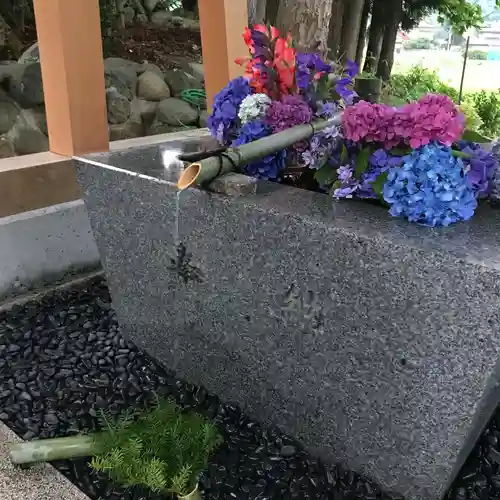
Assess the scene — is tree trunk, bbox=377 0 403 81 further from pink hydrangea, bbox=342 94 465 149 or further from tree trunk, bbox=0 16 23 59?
pink hydrangea, bbox=342 94 465 149

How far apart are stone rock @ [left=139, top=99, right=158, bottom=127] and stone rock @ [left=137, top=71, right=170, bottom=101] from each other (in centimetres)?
7

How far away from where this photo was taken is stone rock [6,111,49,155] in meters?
4.29

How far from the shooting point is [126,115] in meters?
4.74

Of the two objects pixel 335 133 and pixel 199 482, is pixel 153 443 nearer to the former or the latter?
pixel 199 482

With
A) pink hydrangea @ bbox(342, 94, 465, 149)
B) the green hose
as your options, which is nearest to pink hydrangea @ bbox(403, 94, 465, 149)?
pink hydrangea @ bbox(342, 94, 465, 149)

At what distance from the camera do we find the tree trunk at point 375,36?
7.73 meters

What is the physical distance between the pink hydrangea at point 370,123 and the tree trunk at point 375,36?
685 cm

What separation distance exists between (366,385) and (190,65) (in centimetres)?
471

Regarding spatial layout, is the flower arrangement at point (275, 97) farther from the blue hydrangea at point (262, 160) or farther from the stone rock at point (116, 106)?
the stone rock at point (116, 106)

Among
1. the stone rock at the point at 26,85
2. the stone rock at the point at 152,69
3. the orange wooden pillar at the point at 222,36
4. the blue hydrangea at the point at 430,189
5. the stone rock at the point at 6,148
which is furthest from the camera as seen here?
the stone rock at the point at 152,69

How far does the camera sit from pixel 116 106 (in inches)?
182

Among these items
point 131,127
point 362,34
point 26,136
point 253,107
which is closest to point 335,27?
point 362,34

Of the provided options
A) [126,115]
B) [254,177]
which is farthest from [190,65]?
[254,177]

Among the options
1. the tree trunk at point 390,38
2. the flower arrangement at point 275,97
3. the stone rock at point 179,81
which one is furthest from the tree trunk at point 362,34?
the flower arrangement at point 275,97
